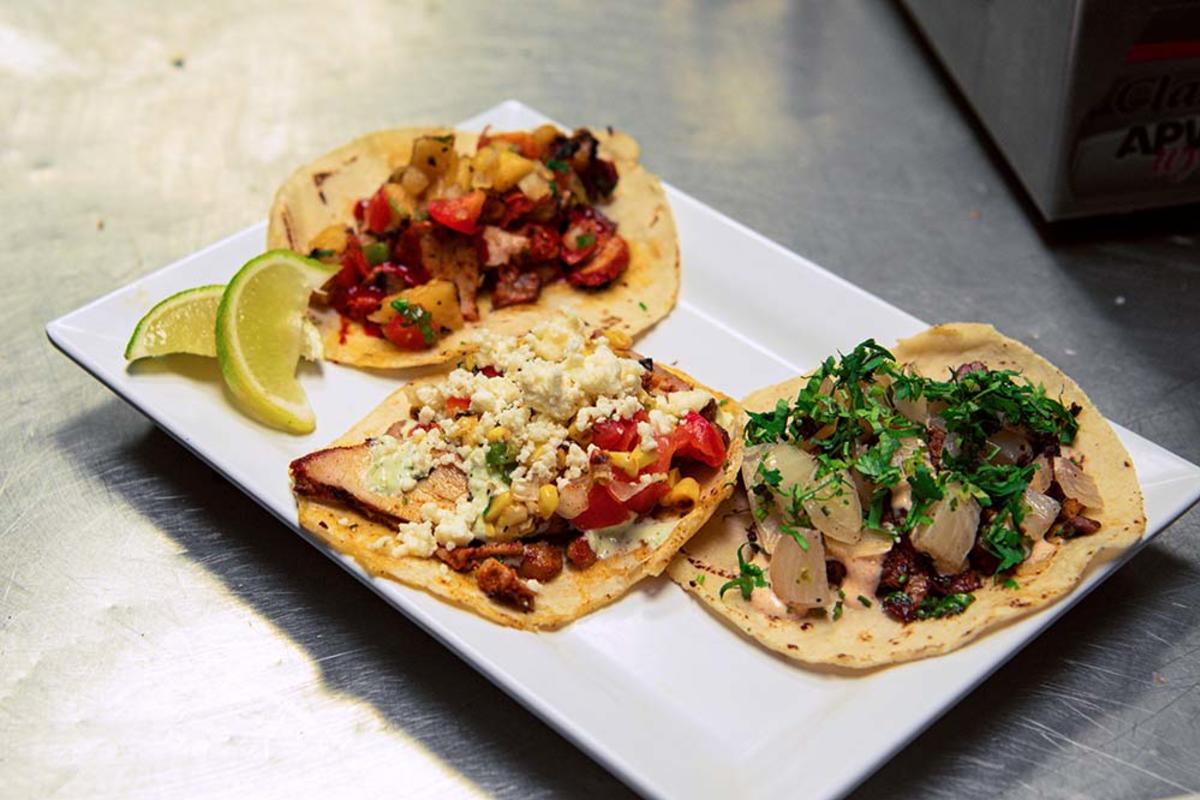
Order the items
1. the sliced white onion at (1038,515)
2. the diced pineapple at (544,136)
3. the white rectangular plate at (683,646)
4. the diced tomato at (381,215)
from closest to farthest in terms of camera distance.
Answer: the white rectangular plate at (683,646) < the sliced white onion at (1038,515) < the diced tomato at (381,215) < the diced pineapple at (544,136)

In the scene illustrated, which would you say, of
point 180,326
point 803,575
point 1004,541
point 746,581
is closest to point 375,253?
point 180,326

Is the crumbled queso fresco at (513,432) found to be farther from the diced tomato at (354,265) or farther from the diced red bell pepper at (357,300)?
the diced tomato at (354,265)

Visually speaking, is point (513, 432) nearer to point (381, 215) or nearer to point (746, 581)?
point (746, 581)

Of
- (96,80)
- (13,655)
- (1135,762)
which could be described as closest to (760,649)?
(1135,762)

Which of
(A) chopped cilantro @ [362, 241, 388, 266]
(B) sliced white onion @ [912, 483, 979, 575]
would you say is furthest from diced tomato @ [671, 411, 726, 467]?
(A) chopped cilantro @ [362, 241, 388, 266]

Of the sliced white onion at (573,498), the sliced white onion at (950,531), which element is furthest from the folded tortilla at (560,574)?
the sliced white onion at (950,531)

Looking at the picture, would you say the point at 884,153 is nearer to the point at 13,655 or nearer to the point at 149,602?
the point at 149,602

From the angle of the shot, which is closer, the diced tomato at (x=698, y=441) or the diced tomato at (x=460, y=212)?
the diced tomato at (x=698, y=441)
